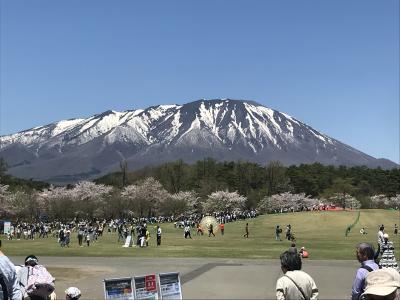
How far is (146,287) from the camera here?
32.1 ft

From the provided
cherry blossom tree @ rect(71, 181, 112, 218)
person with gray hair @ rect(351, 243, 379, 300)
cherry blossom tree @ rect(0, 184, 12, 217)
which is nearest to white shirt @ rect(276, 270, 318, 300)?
person with gray hair @ rect(351, 243, 379, 300)

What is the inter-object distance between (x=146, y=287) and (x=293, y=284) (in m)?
3.90

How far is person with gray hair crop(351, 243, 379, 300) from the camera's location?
7.61m

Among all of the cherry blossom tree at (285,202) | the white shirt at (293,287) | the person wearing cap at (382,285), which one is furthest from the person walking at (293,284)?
the cherry blossom tree at (285,202)

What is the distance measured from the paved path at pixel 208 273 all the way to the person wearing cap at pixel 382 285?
11.8 m

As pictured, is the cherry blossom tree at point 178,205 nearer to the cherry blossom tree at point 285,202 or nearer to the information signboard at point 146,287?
the cherry blossom tree at point 285,202

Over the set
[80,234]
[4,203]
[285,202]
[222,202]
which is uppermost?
[4,203]

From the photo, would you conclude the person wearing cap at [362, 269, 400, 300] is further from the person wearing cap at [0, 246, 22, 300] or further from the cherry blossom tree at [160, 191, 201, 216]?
the cherry blossom tree at [160, 191, 201, 216]

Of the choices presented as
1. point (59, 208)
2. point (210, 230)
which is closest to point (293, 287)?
point (210, 230)

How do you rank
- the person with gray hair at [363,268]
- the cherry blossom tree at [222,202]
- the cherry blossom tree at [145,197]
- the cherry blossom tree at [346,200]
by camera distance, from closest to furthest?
the person with gray hair at [363,268]
the cherry blossom tree at [145,197]
the cherry blossom tree at [222,202]
the cherry blossom tree at [346,200]

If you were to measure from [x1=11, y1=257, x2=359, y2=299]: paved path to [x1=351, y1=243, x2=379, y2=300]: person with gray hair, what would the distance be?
8.64 meters

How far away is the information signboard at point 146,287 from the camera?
378 inches

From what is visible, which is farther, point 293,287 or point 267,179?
point 267,179

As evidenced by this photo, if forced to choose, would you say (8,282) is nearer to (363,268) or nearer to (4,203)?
(363,268)
